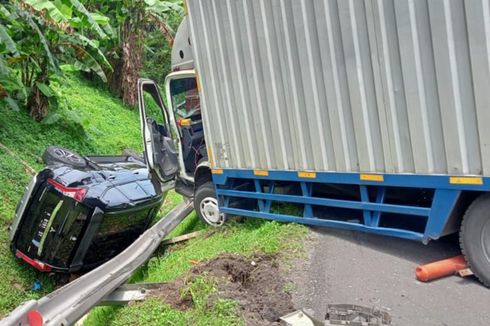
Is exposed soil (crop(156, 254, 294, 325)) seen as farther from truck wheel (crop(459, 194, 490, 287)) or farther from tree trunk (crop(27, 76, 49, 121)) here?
tree trunk (crop(27, 76, 49, 121))

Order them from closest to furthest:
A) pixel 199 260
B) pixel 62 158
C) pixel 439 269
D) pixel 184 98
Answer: pixel 439 269
pixel 199 260
pixel 184 98
pixel 62 158

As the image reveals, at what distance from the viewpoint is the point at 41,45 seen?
9.93 metres

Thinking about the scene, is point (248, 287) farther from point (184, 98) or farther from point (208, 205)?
point (184, 98)

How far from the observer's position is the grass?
22.3ft

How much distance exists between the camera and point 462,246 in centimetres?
440

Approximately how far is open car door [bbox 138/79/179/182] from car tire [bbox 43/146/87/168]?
1.22 metres

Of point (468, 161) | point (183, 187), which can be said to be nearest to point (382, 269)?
point (468, 161)

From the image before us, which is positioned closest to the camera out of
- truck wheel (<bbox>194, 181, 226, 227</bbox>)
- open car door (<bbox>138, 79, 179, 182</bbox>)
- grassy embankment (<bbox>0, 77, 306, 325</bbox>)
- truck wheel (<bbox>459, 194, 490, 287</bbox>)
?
truck wheel (<bbox>459, 194, 490, 287</bbox>)

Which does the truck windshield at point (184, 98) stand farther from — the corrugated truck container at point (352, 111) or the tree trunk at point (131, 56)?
the tree trunk at point (131, 56)

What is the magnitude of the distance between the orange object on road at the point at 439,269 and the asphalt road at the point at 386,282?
55mm

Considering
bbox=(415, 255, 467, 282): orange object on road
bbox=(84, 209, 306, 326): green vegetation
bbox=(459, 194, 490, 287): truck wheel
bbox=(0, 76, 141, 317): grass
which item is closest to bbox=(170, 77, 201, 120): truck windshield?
→ bbox=(84, 209, 306, 326): green vegetation

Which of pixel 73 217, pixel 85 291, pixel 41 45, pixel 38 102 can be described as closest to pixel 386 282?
pixel 85 291

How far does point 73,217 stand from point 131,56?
36.1 ft

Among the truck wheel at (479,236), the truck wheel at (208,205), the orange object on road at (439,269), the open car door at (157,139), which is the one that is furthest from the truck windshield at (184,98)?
the truck wheel at (479,236)
